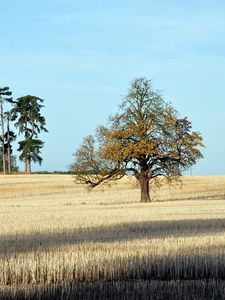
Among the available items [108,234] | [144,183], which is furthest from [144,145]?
[108,234]

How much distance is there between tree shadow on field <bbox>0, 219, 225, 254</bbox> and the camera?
56.0 ft

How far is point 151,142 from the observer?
46312 millimetres

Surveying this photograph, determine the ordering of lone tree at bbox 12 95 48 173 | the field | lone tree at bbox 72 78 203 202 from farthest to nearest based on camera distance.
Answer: lone tree at bbox 12 95 48 173 < lone tree at bbox 72 78 203 202 < the field

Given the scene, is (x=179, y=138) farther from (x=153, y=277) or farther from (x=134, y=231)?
(x=153, y=277)

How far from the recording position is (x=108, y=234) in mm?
20172

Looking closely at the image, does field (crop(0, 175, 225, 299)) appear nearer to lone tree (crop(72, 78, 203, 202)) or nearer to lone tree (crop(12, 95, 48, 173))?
lone tree (crop(72, 78, 203, 202))

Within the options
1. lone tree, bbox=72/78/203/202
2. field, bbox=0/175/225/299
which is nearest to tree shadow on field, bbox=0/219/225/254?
field, bbox=0/175/225/299

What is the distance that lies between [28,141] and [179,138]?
149ft

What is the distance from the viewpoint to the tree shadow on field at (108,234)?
56.0 feet

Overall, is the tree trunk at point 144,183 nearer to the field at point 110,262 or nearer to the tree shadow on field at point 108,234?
the tree shadow on field at point 108,234

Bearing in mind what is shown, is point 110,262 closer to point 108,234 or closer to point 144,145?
point 108,234

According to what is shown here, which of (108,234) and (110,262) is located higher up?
(108,234)

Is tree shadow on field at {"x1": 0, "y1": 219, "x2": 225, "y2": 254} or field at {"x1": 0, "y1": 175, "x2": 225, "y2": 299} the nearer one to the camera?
field at {"x1": 0, "y1": 175, "x2": 225, "y2": 299}

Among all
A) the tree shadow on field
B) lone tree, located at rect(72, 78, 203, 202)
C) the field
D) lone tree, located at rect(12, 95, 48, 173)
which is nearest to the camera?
the field
